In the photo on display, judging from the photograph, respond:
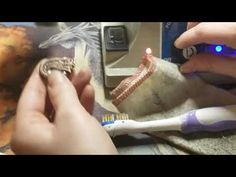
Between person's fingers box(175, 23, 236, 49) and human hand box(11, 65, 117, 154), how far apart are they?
24cm

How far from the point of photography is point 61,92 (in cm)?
58

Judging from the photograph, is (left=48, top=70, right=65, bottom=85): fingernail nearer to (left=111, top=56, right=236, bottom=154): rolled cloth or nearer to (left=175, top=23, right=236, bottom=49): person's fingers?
(left=111, top=56, right=236, bottom=154): rolled cloth

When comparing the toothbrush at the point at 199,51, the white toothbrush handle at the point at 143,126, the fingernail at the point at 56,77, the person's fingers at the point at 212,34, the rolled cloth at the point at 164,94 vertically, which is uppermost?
the person's fingers at the point at 212,34

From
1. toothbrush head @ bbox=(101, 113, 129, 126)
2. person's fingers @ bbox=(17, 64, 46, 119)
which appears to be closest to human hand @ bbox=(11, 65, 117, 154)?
person's fingers @ bbox=(17, 64, 46, 119)

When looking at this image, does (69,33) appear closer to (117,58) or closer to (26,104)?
(117,58)

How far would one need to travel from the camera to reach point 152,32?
77 cm

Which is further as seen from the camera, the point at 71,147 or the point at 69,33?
the point at 69,33

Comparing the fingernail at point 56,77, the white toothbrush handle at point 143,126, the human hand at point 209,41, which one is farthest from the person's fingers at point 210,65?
the fingernail at point 56,77

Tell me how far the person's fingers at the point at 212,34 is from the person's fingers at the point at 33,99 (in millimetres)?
273

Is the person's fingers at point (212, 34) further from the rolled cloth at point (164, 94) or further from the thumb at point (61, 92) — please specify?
the thumb at point (61, 92)

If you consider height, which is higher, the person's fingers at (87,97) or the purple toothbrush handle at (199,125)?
the person's fingers at (87,97)

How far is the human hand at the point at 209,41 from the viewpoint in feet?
2.14
